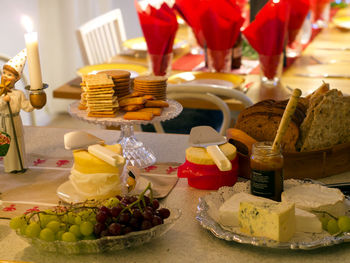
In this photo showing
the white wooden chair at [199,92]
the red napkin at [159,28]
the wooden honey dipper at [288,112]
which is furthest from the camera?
the red napkin at [159,28]

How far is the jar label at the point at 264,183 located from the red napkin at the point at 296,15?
5.80ft

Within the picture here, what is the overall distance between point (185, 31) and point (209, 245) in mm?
2607

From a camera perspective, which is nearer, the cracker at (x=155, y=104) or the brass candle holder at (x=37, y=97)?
the brass candle holder at (x=37, y=97)

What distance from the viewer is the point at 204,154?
1.29 meters

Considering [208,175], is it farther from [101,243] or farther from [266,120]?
[101,243]

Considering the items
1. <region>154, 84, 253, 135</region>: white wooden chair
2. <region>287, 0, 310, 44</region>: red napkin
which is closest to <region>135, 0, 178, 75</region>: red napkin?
<region>154, 84, 253, 135</region>: white wooden chair

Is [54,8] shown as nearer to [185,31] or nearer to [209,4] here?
[185,31]

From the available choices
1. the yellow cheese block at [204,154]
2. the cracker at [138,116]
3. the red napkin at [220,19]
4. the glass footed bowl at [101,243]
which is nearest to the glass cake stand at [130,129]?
the cracker at [138,116]

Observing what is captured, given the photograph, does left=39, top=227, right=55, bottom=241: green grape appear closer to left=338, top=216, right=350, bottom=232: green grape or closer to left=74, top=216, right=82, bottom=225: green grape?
left=74, top=216, right=82, bottom=225: green grape

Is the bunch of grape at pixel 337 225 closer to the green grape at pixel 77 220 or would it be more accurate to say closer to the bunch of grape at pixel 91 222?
the bunch of grape at pixel 91 222

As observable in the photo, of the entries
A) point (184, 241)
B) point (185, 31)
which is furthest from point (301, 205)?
point (185, 31)

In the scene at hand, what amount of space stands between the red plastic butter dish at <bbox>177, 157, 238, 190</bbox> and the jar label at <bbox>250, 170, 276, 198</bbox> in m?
0.12

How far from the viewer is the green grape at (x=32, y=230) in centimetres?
100

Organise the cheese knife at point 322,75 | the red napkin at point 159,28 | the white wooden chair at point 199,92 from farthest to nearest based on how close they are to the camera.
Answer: the cheese knife at point 322,75 < the red napkin at point 159,28 < the white wooden chair at point 199,92
